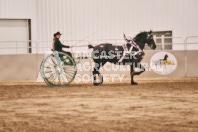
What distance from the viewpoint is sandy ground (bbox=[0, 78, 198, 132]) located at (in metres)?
5.35

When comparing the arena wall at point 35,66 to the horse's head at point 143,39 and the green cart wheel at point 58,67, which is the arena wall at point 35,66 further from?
the green cart wheel at point 58,67

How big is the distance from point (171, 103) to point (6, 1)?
12745 millimetres

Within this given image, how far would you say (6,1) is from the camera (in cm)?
1842

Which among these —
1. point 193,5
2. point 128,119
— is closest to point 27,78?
point 193,5

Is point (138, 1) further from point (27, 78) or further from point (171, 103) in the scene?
point (171, 103)

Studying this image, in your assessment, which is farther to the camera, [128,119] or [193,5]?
[193,5]

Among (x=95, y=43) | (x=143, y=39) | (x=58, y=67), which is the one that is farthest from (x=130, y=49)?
(x=95, y=43)

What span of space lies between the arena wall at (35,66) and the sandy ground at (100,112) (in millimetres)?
5527

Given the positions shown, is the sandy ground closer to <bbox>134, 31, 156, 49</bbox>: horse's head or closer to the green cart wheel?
the green cart wheel

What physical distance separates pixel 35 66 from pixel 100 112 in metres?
9.45

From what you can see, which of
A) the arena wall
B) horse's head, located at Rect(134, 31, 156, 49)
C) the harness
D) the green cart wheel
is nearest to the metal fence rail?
the arena wall

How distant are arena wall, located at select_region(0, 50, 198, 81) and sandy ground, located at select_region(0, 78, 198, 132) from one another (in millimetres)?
5527

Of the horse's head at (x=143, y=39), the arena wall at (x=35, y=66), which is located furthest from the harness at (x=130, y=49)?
the arena wall at (x=35, y=66)

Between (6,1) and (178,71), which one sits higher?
(6,1)
